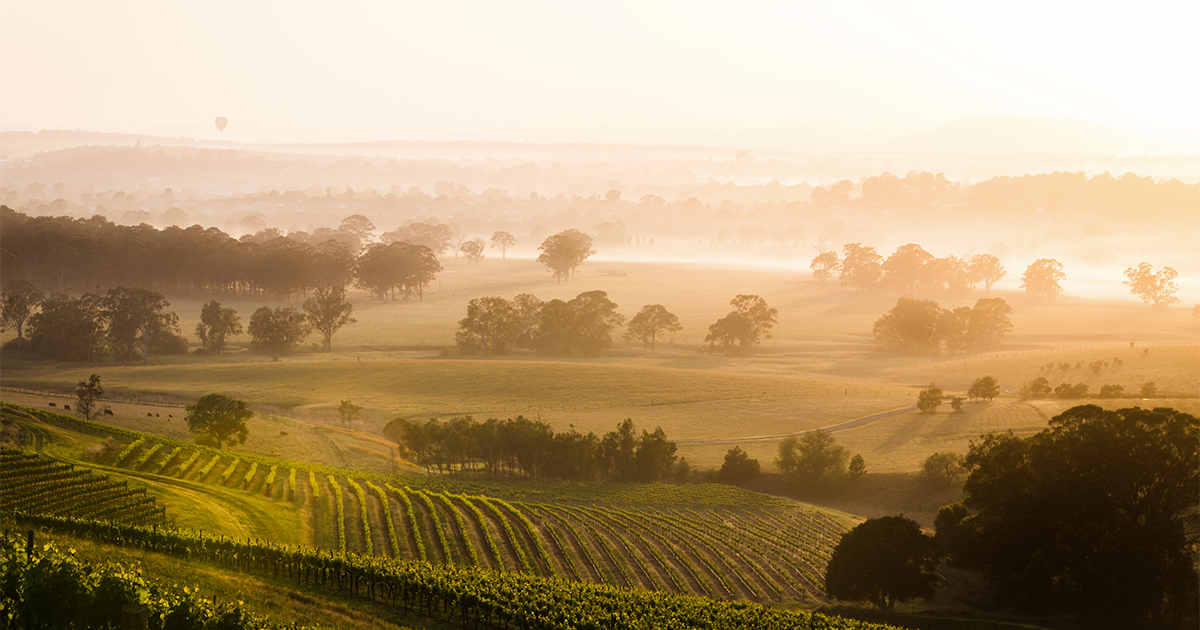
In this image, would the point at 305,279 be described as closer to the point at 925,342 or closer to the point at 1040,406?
the point at 925,342

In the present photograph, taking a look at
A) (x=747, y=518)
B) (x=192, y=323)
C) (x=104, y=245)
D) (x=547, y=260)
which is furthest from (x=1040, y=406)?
(x=104, y=245)

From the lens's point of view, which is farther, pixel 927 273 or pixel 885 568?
pixel 927 273

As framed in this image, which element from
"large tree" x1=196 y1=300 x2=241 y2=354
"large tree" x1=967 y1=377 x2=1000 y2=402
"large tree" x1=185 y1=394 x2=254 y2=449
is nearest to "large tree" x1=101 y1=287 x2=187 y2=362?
"large tree" x1=196 y1=300 x2=241 y2=354

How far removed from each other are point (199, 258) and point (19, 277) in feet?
90.2

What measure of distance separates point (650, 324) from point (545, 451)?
207 feet

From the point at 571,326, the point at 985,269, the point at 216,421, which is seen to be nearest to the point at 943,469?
the point at 216,421

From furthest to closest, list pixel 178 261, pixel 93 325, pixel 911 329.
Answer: pixel 178 261
pixel 911 329
pixel 93 325

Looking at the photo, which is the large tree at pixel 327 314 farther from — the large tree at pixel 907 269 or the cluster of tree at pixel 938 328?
the large tree at pixel 907 269

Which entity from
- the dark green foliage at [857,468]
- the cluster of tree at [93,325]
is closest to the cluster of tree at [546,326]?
the cluster of tree at [93,325]

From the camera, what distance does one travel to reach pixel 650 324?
402ft

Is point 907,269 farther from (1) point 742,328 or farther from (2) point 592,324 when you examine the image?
(2) point 592,324

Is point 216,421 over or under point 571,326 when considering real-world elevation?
under

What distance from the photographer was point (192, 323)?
11938 centimetres

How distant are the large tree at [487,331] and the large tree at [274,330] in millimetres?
23326
